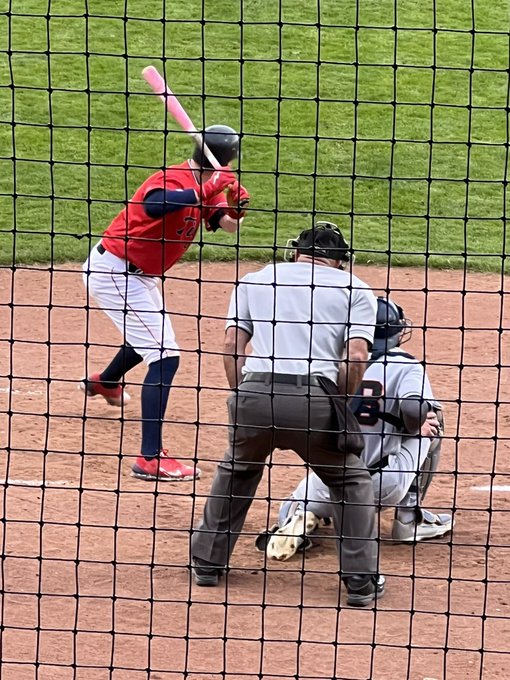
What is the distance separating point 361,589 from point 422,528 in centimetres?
75

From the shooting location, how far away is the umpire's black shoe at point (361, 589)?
6.61 metres

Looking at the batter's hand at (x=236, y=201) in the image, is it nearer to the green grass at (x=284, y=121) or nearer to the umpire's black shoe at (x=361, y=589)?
the umpire's black shoe at (x=361, y=589)

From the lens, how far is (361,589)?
6617mm

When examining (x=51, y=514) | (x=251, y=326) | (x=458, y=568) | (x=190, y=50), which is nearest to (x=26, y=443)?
(x=51, y=514)

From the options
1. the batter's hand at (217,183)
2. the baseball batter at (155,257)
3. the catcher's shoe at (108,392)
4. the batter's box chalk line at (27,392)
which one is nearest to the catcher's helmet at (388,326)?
the baseball batter at (155,257)

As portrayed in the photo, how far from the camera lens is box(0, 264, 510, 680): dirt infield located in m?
6.15

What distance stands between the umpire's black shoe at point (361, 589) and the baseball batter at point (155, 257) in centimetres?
145

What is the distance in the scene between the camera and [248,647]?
627 centimetres

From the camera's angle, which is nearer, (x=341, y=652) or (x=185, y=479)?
(x=341, y=652)

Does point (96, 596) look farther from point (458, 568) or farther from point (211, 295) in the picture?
point (211, 295)

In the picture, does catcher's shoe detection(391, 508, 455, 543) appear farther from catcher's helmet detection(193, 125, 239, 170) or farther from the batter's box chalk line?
the batter's box chalk line

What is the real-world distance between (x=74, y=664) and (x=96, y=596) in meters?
0.45

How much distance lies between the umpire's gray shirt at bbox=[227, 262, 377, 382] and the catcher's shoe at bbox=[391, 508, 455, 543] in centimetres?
96

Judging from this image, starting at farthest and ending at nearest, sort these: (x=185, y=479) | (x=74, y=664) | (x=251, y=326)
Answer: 1. (x=185, y=479)
2. (x=251, y=326)
3. (x=74, y=664)
